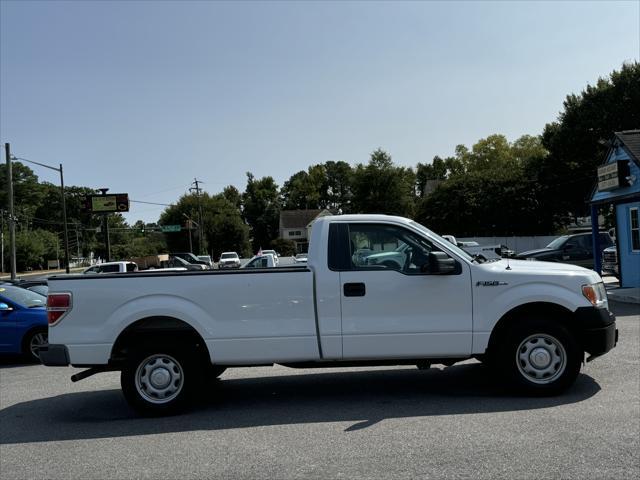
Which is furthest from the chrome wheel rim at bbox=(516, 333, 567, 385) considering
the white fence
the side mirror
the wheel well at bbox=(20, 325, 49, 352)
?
the white fence

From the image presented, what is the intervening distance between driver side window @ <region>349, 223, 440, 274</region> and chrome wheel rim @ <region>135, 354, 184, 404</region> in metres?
2.20

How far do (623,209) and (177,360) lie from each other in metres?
17.2

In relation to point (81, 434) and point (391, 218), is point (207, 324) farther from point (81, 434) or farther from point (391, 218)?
point (391, 218)

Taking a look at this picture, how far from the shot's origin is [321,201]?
132m

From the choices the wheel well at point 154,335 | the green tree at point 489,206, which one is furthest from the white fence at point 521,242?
the wheel well at point 154,335

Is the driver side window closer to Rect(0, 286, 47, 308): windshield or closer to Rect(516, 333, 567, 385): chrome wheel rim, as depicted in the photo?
Rect(516, 333, 567, 385): chrome wheel rim

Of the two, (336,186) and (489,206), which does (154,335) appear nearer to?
(489,206)

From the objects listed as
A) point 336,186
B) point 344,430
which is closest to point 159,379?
point 344,430

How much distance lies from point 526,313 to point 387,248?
1644 mm

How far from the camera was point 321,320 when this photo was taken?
20.4 feet

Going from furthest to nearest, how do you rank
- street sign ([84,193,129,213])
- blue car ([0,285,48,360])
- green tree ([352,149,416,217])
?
green tree ([352,149,416,217])
street sign ([84,193,129,213])
blue car ([0,285,48,360])

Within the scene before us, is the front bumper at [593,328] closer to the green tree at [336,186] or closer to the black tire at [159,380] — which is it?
the black tire at [159,380]

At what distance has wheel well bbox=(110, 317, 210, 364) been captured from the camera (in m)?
6.29

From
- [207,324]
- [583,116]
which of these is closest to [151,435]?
[207,324]
